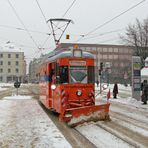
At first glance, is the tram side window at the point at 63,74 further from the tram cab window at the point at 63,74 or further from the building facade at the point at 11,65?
the building facade at the point at 11,65

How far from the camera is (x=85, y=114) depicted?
1360 cm

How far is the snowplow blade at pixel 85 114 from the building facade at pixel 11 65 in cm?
11480

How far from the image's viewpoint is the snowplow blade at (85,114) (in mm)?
13109

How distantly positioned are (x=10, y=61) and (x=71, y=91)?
118m

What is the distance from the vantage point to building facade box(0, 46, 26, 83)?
128 metres

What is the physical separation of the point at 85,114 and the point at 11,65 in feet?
388

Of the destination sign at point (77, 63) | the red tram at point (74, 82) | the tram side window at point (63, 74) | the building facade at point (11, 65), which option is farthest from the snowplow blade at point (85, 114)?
the building facade at point (11, 65)

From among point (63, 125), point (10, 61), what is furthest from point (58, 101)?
point (10, 61)

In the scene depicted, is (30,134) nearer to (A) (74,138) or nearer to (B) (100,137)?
(A) (74,138)

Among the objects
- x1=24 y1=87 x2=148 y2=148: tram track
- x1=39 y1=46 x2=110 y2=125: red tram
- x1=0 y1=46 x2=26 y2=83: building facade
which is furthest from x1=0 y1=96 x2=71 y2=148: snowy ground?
x1=0 y1=46 x2=26 y2=83: building facade

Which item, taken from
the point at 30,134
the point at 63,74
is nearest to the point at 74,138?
the point at 30,134

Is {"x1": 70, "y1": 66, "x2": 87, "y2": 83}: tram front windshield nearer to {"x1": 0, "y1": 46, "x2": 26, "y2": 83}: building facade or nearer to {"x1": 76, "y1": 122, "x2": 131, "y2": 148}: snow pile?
{"x1": 76, "y1": 122, "x2": 131, "y2": 148}: snow pile

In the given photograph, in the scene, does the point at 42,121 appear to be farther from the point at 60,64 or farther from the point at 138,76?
the point at 138,76

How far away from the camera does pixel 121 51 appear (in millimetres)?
133125
